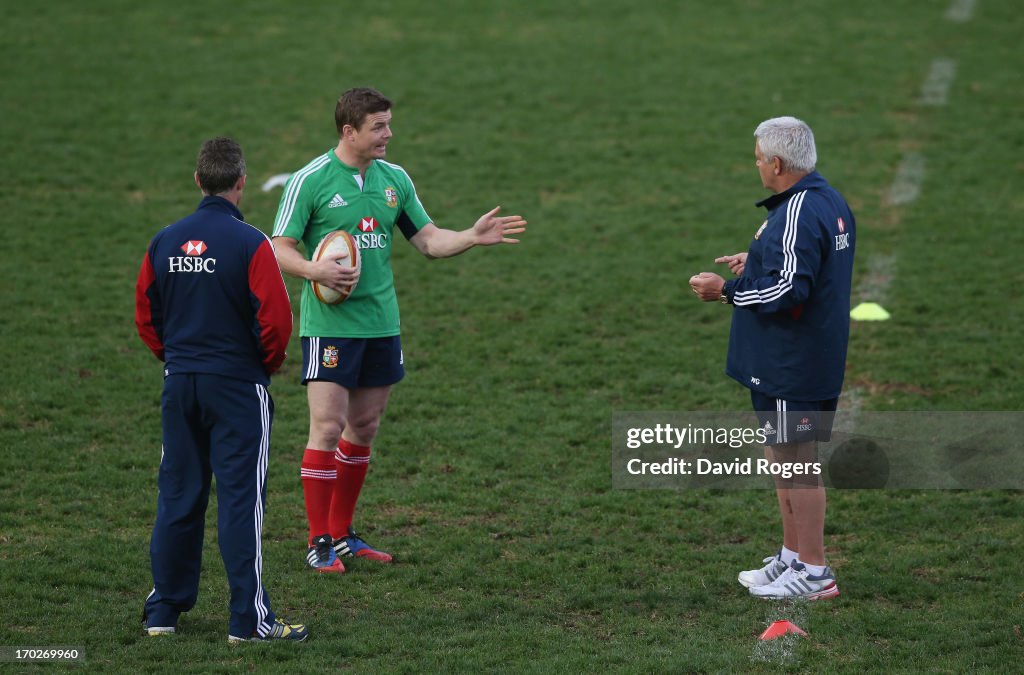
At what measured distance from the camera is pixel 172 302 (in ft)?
17.7

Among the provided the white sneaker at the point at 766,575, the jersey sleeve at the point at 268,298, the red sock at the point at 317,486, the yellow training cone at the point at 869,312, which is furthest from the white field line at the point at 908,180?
the jersey sleeve at the point at 268,298

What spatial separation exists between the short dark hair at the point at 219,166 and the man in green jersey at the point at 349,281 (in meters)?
0.85

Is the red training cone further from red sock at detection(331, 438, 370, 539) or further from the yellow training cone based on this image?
the yellow training cone

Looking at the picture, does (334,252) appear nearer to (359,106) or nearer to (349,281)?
(349,281)

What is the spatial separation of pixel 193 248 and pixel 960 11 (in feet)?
59.6

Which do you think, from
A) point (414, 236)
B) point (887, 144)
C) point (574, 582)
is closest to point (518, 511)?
point (574, 582)

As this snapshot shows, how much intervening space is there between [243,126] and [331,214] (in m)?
9.75

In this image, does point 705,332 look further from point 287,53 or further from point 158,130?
point 287,53

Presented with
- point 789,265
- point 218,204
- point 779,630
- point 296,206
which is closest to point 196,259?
point 218,204

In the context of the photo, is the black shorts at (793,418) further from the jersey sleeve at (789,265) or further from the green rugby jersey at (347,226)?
the green rugby jersey at (347,226)

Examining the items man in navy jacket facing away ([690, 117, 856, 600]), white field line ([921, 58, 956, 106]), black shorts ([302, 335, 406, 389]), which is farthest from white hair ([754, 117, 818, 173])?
white field line ([921, 58, 956, 106])

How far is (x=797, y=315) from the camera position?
233 inches

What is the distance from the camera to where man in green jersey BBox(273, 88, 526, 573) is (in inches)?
250

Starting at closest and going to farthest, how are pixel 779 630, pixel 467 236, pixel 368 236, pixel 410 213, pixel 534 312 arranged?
pixel 779 630
pixel 368 236
pixel 467 236
pixel 410 213
pixel 534 312
